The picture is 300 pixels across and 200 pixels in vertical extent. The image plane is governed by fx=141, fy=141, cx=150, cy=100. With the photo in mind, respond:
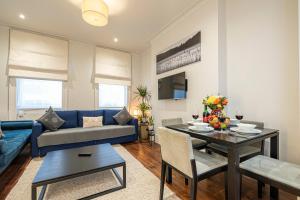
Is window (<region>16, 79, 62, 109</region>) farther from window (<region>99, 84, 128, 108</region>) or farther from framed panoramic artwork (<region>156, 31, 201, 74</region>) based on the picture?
framed panoramic artwork (<region>156, 31, 201, 74</region>)

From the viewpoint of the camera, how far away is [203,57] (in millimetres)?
2684

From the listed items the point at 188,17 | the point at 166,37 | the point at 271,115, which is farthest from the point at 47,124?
the point at 271,115

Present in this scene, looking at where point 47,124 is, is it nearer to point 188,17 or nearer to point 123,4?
point 123,4

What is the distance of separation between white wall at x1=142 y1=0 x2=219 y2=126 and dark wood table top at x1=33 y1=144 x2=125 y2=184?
179 cm

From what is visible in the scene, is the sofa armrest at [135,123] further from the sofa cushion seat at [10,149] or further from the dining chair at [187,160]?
the dining chair at [187,160]

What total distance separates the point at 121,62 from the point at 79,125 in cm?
251

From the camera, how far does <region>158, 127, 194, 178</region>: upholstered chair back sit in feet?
4.08

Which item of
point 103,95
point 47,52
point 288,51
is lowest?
point 103,95

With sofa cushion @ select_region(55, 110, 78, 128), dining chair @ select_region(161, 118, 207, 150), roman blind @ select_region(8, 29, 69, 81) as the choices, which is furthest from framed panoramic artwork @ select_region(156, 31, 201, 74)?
roman blind @ select_region(8, 29, 69, 81)

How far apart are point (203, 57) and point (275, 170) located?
204 centimetres

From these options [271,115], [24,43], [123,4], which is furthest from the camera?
[24,43]

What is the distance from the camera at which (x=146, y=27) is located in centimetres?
362

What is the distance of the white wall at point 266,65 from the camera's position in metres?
1.86

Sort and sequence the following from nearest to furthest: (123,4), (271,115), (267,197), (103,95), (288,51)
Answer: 1. (267,197)
2. (288,51)
3. (271,115)
4. (123,4)
5. (103,95)
